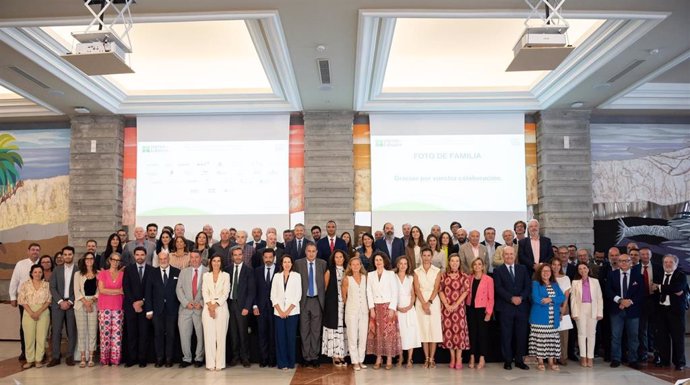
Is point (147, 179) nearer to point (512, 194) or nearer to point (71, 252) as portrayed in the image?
point (71, 252)

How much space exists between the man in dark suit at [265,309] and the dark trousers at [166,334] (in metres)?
1.01

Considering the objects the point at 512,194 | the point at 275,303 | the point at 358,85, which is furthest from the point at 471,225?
the point at 275,303

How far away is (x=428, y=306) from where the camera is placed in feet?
20.7

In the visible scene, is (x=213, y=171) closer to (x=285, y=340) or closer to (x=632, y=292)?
(x=285, y=340)

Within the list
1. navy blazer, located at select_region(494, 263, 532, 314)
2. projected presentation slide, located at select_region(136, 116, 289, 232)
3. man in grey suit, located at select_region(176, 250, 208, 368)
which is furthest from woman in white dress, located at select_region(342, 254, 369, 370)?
projected presentation slide, located at select_region(136, 116, 289, 232)

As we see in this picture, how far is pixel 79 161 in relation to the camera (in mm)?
9531

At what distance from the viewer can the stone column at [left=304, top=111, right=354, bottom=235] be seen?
9.38m

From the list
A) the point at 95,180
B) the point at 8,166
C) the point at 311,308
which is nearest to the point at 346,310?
the point at 311,308

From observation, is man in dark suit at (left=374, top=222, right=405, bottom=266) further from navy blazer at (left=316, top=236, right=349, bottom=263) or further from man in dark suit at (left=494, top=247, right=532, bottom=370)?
man in dark suit at (left=494, top=247, right=532, bottom=370)

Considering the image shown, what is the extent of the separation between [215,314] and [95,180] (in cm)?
452

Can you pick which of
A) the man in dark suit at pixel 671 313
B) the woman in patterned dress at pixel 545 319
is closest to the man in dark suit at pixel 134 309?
the woman in patterned dress at pixel 545 319

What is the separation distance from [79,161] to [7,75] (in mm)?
2446

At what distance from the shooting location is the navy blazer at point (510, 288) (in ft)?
20.8

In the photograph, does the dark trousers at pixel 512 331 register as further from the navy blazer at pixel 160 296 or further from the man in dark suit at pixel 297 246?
the navy blazer at pixel 160 296
